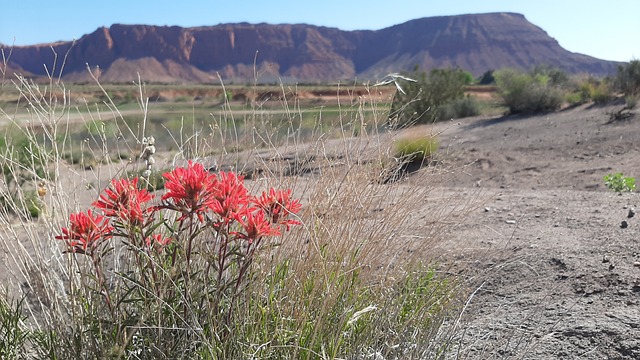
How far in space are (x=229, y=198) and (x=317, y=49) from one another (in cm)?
14536

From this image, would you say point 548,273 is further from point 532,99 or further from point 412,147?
point 532,99

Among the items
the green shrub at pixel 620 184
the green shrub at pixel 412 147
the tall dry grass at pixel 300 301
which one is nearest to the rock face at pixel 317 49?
the green shrub at pixel 412 147

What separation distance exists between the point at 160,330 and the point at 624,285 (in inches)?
102

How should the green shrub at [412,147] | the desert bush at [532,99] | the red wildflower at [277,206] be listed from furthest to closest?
the desert bush at [532,99] → the green shrub at [412,147] → the red wildflower at [277,206]

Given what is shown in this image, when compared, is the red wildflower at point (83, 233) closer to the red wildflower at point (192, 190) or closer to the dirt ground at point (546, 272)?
the red wildflower at point (192, 190)

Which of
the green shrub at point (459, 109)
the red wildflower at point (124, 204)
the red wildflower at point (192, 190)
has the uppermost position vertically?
the red wildflower at point (192, 190)

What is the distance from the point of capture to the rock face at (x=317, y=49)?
126m

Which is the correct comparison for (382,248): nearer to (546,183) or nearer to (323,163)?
(323,163)

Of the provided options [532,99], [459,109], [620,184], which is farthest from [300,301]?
[459,109]

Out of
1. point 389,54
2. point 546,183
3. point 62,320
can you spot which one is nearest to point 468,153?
point 546,183

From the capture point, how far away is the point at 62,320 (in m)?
2.41

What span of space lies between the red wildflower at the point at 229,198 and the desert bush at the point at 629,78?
55.6 ft

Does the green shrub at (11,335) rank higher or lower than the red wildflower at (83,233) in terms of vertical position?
lower

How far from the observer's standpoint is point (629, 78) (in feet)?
61.4
